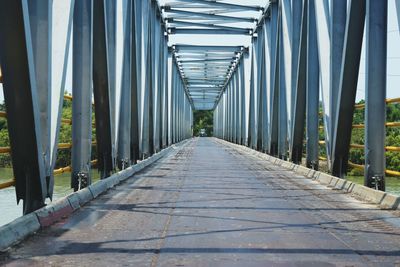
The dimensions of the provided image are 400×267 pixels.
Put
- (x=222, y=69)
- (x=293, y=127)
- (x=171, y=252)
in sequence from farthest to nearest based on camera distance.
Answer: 1. (x=222, y=69)
2. (x=293, y=127)
3. (x=171, y=252)

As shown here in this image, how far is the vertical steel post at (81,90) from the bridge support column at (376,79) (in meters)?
4.28

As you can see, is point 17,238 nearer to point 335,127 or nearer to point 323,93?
point 335,127

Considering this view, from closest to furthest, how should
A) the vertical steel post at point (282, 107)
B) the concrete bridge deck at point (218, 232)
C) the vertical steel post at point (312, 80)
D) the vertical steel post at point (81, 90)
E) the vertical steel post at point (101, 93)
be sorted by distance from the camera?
the concrete bridge deck at point (218, 232) → the vertical steel post at point (81, 90) → the vertical steel post at point (101, 93) → the vertical steel post at point (312, 80) → the vertical steel post at point (282, 107)

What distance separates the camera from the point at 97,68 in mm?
10469

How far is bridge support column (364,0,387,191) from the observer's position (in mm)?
8555

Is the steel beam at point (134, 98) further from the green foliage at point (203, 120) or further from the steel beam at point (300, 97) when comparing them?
the green foliage at point (203, 120)

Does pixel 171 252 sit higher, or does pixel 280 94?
pixel 280 94

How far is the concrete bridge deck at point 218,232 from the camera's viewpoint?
470 cm

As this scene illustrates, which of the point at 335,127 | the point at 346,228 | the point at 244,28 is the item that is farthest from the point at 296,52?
the point at 244,28

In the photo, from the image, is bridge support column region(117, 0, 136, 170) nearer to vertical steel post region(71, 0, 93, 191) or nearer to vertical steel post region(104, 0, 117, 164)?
vertical steel post region(104, 0, 117, 164)

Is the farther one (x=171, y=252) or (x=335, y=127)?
(x=335, y=127)

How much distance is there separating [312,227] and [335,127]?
4.51 metres

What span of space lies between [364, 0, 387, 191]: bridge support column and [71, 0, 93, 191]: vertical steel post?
4283 millimetres

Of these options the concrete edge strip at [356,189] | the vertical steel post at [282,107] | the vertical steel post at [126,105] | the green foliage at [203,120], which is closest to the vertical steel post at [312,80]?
the concrete edge strip at [356,189]
